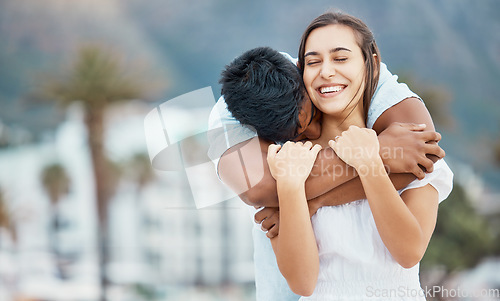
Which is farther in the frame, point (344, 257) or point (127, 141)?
point (127, 141)

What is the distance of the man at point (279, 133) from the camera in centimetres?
105

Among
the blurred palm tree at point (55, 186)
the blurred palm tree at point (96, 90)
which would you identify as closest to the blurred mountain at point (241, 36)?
the blurred palm tree at point (55, 186)

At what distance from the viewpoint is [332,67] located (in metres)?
1.14

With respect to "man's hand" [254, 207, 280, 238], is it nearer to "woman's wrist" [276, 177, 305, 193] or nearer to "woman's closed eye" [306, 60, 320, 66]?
"woman's wrist" [276, 177, 305, 193]

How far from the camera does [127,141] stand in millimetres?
9031

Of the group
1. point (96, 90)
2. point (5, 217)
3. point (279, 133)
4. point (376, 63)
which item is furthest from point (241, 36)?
point (279, 133)

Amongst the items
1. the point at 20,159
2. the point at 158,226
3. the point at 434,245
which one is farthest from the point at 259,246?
the point at 20,159

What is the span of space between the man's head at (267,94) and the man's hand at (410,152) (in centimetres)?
19

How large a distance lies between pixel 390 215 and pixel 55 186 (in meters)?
8.85

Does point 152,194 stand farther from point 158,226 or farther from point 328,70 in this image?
point 328,70

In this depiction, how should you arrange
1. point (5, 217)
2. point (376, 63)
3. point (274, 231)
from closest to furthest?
point (274, 231)
point (376, 63)
point (5, 217)

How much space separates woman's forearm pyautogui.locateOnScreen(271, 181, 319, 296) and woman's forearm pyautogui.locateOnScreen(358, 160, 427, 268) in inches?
5.0

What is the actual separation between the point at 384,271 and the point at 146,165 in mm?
7848

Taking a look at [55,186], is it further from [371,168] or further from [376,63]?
[371,168]
